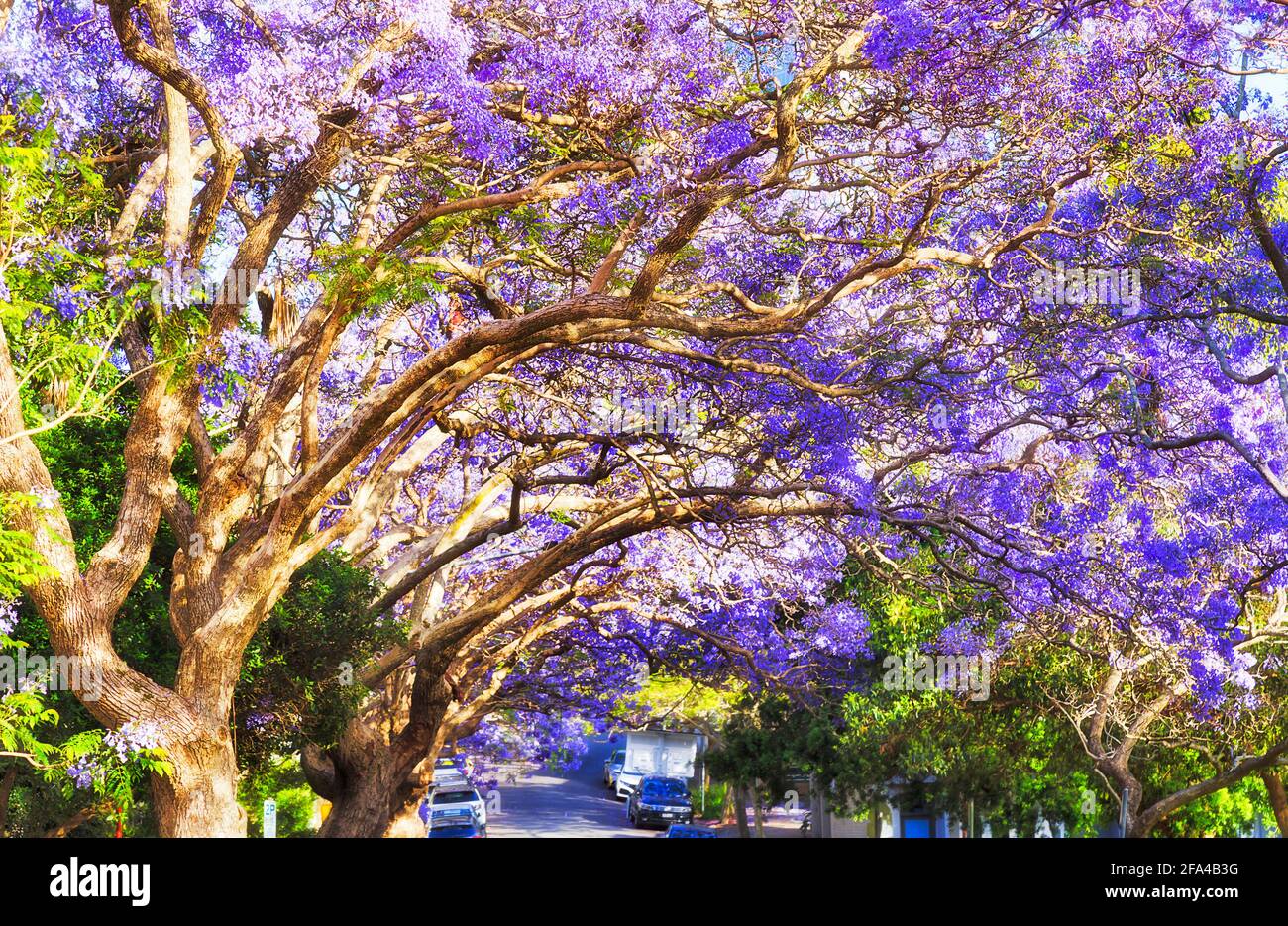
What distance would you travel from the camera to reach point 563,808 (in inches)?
1508

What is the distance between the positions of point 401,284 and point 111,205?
105 inches

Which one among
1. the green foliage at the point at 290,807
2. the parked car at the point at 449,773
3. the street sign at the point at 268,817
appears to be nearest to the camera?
the street sign at the point at 268,817

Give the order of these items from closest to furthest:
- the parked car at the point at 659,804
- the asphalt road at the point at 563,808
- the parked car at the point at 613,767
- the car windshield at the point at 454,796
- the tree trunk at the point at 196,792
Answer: the tree trunk at the point at 196,792 → the car windshield at the point at 454,796 → the asphalt road at the point at 563,808 → the parked car at the point at 659,804 → the parked car at the point at 613,767

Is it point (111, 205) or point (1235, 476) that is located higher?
point (111, 205)

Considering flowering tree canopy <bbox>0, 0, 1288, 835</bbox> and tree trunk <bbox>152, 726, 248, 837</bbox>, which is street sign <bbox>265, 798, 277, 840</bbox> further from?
tree trunk <bbox>152, 726, 248, 837</bbox>

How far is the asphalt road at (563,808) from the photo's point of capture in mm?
29719

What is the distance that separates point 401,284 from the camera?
8.95 meters

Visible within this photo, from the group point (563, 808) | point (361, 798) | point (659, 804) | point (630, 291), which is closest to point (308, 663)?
point (361, 798)

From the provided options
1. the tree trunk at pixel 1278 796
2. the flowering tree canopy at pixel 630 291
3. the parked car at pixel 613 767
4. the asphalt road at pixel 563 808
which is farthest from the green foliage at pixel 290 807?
the parked car at pixel 613 767

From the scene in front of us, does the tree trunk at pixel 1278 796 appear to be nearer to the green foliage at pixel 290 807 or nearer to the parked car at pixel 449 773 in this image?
the green foliage at pixel 290 807

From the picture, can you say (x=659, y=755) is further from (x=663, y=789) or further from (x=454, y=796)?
(x=454, y=796)
